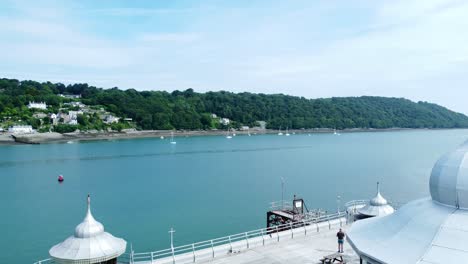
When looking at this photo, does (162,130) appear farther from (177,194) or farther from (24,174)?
(177,194)

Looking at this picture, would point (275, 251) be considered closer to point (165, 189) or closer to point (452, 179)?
point (452, 179)

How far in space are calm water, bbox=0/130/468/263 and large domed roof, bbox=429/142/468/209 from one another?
2489 cm

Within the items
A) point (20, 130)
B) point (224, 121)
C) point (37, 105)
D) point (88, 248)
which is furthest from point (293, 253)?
point (224, 121)

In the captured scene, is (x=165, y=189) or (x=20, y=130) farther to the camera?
(x=20, y=130)

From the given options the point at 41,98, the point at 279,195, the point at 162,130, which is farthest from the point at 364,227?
the point at 41,98

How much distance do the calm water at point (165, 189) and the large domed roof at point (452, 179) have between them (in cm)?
2489

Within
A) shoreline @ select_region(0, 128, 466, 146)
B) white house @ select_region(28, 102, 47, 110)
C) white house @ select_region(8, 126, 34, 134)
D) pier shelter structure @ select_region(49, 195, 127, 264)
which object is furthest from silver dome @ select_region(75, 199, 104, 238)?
white house @ select_region(28, 102, 47, 110)

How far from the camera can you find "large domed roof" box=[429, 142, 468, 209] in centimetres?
992

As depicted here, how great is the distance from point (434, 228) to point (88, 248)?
11.3 metres

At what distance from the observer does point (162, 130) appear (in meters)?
166

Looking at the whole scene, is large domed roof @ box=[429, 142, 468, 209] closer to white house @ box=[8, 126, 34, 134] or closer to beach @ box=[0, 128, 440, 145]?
beach @ box=[0, 128, 440, 145]

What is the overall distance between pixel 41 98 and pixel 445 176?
17856 centimetres

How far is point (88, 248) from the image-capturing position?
1359cm

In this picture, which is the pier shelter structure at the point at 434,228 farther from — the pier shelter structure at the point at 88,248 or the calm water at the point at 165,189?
the calm water at the point at 165,189
